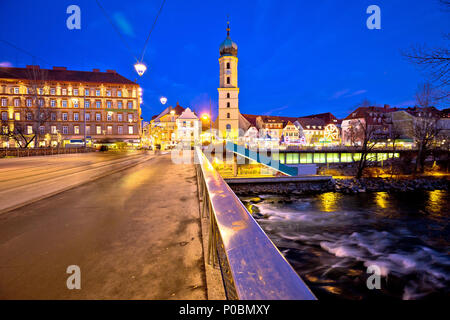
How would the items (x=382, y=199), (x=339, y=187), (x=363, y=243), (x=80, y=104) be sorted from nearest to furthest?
1. (x=363, y=243)
2. (x=382, y=199)
3. (x=339, y=187)
4. (x=80, y=104)

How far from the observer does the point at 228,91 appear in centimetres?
5247

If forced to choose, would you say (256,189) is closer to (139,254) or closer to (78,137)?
(139,254)

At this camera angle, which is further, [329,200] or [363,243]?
[329,200]

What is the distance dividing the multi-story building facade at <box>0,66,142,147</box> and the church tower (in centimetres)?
2236

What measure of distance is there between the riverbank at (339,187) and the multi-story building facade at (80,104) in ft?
134

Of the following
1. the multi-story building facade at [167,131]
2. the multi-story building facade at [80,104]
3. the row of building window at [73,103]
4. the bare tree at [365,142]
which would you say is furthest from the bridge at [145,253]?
the multi-story building facade at [167,131]

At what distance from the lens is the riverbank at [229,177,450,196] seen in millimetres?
24672

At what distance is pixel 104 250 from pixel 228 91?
52.7m

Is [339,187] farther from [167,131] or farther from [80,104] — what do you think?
[167,131]

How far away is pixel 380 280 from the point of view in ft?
24.5

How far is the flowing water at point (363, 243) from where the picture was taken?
689cm
